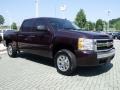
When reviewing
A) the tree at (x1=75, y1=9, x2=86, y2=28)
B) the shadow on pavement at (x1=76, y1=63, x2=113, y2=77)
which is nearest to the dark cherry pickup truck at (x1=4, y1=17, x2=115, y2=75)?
the shadow on pavement at (x1=76, y1=63, x2=113, y2=77)

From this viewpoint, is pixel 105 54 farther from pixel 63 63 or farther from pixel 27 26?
pixel 27 26

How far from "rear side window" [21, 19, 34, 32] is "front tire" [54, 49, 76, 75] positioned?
7.52ft

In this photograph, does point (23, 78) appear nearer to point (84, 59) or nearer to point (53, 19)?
point (84, 59)

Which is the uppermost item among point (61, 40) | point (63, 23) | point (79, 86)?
point (63, 23)

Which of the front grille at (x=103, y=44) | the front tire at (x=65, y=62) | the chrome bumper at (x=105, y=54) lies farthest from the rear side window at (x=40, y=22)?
the chrome bumper at (x=105, y=54)

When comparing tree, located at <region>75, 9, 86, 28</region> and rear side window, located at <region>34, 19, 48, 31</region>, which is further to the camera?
tree, located at <region>75, 9, 86, 28</region>

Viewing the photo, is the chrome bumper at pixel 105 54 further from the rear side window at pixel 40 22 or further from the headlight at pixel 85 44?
the rear side window at pixel 40 22

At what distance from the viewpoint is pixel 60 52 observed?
7.73 m

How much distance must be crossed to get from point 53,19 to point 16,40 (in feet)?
8.31

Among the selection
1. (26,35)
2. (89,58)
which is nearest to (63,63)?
(89,58)

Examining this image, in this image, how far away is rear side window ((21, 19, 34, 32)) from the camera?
9.62 m

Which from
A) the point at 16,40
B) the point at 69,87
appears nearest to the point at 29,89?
the point at 69,87

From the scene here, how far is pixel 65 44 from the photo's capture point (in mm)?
7641

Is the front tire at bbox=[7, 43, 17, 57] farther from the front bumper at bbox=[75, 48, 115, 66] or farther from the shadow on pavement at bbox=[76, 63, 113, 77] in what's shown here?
the front bumper at bbox=[75, 48, 115, 66]
